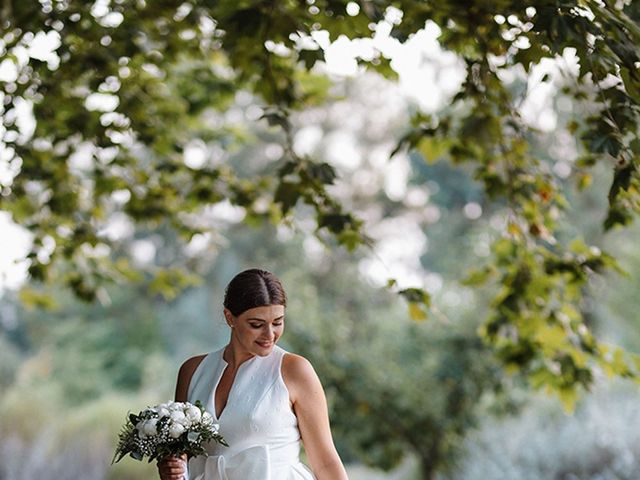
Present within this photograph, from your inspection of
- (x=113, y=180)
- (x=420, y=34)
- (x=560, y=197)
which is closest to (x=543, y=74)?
(x=420, y=34)

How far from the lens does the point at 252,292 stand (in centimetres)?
326

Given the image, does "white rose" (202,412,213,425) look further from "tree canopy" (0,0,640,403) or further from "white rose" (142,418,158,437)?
"tree canopy" (0,0,640,403)

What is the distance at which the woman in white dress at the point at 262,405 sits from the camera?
10.8ft

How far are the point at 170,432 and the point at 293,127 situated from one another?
2763 millimetres

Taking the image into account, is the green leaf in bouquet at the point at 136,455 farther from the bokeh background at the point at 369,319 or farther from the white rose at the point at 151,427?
the bokeh background at the point at 369,319

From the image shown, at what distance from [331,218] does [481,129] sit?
0.96m

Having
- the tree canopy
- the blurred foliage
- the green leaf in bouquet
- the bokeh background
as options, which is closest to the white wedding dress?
the green leaf in bouquet

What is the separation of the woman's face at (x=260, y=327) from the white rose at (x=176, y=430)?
1.15 ft

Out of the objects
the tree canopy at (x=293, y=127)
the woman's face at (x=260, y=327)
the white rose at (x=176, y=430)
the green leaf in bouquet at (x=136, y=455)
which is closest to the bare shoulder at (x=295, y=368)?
the woman's face at (x=260, y=327)

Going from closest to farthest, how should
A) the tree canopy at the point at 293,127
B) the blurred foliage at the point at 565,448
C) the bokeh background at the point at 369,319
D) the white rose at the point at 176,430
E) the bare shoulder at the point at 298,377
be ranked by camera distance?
1. the white rose at the point at 176,430
2. the bare shoulder at the point at 298,377
3. the tree canopy at the point at 293,127
4. the blurred foliage at the point at 565,448
5. the bokeh background at the point at 369,319

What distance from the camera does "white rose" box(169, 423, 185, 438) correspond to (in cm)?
311

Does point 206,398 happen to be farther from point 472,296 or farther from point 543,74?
point 472,296

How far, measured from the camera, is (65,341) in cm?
2228

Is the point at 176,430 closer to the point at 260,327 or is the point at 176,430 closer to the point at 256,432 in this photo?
the point at 256,432
